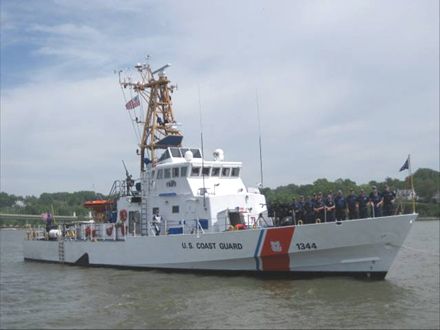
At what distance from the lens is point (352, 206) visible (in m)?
16.3

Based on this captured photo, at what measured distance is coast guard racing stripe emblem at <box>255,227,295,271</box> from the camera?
16.6 m

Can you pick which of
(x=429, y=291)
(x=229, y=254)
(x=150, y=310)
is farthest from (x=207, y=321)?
(x=429, y=291)

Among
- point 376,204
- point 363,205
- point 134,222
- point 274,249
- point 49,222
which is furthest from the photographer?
point 49,222

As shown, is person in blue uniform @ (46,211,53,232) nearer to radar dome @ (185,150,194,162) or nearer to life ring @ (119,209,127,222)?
life ring @ (119,209,127,222)

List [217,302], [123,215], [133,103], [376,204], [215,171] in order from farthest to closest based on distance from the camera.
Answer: [133,103] < [123,215] < [215,171] < [376,204] < [217,302]

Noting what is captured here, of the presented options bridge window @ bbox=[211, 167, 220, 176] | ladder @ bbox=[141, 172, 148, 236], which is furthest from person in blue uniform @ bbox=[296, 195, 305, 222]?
ladder @ bbox=[141, 172, 148, 236]

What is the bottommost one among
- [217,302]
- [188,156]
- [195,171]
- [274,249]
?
[217,302]

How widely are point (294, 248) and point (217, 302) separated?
3.73 metres

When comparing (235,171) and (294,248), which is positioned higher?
(235,171)

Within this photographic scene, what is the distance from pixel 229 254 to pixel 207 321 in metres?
5.94

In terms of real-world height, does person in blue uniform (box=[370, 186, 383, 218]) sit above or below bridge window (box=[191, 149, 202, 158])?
below

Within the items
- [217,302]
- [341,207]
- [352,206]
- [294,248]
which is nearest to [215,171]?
[294,248]

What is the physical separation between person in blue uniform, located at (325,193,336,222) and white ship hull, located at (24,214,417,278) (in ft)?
2.06

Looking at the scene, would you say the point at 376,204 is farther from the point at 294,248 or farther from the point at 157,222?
the point at 157,222
